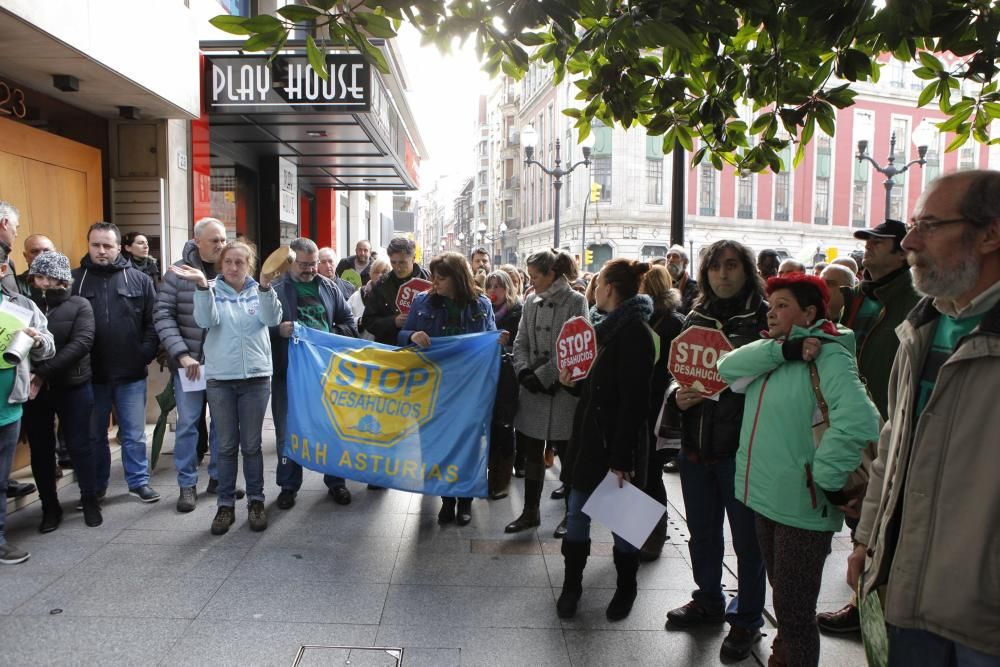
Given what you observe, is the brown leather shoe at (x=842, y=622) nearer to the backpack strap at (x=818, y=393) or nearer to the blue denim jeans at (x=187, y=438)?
the backpack strap at (x=818, y=393)

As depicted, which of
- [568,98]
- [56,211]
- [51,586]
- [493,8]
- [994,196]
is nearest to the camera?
[994,196]

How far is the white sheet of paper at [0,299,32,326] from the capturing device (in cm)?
449

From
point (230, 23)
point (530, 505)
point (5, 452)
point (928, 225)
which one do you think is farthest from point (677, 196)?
point (5, 452)

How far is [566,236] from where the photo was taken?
56.9m

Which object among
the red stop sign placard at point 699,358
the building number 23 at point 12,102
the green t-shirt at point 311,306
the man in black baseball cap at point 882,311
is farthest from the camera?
the building number 23 at point 12,102

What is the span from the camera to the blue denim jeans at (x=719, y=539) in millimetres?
3506

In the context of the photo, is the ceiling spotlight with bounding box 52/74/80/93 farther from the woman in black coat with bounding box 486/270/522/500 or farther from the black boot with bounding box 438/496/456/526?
the black boot with bounding box 438/496/456/526

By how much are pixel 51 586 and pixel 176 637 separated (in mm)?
1168

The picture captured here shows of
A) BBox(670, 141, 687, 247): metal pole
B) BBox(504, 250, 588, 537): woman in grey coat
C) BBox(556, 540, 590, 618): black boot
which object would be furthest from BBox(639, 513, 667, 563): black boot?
BBox(670, 141, 687, 247): metal pole

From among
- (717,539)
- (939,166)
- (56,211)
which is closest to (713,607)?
(717,539)

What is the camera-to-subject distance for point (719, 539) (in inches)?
152

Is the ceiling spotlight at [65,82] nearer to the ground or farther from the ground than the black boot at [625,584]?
farther from the ground

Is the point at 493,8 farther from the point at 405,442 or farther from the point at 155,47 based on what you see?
the point at 155,47

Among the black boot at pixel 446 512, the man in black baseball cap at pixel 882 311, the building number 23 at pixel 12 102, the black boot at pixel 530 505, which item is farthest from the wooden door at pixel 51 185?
the man in black baseball cap at pixel 882 311
